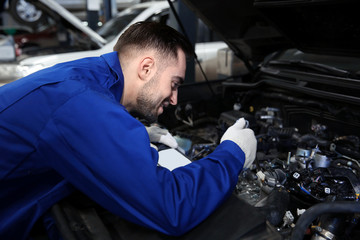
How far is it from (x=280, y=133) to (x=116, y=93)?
1.02 metres

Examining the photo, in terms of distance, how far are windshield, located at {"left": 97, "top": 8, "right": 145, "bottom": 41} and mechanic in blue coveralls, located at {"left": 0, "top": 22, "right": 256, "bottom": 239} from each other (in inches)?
131

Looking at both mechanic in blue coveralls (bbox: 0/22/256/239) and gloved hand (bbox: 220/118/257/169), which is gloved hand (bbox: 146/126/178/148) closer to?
gloved hand (bbox: 220/118/257/169)

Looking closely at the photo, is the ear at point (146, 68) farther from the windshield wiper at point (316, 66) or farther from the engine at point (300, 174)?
the windshield wiper at point (316, 66)

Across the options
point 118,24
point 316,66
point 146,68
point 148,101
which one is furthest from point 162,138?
point 118,24

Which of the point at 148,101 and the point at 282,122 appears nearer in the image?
the point at 148,101

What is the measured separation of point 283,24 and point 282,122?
24.7 inches

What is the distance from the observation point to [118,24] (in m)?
4.32

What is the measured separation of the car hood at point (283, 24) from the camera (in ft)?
5.13

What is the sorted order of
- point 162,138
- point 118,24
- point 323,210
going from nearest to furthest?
point 323,210 → point 162,138 → point 118,24

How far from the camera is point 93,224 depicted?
0.84 m

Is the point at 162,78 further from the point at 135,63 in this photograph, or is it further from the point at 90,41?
the point at 90,41

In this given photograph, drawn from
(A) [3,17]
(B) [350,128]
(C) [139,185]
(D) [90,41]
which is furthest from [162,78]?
(A) [3,17]

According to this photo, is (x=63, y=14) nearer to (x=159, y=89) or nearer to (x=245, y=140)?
(x=159, y=89)

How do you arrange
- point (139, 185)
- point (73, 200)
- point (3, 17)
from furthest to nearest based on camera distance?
point (3, 17) → point (73, 200) → point (139, 185)
